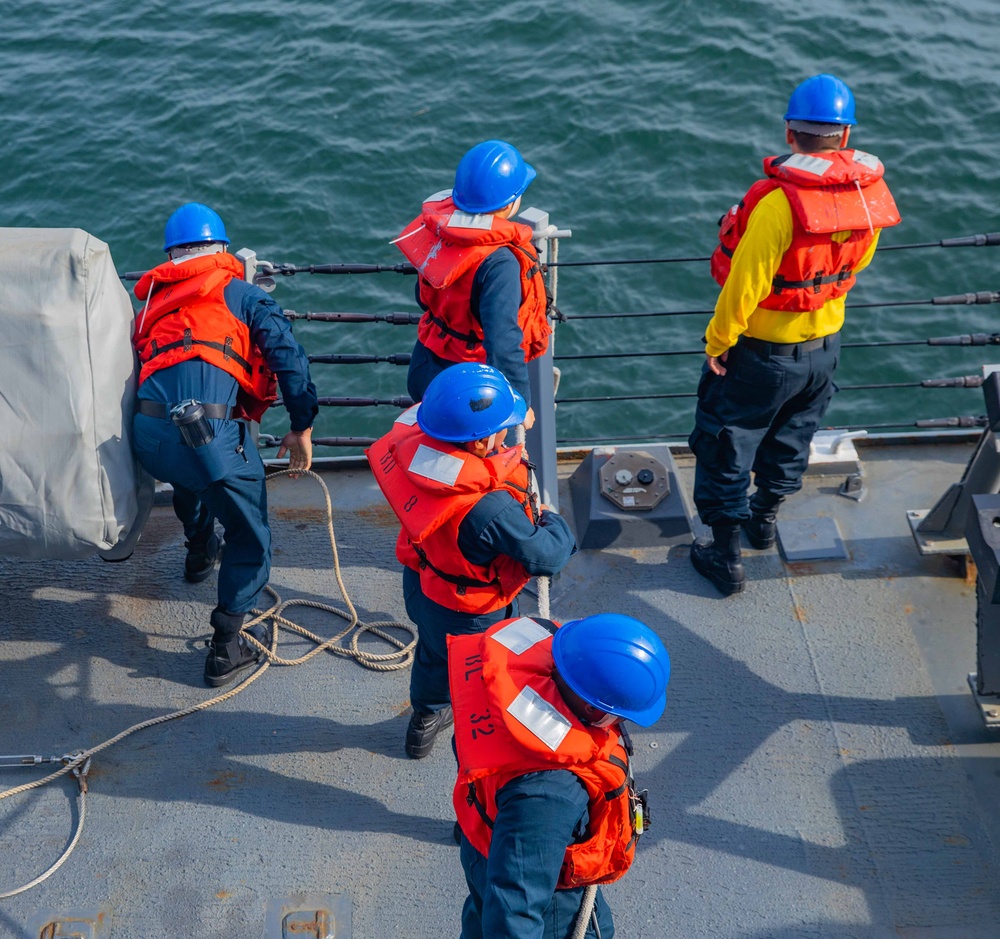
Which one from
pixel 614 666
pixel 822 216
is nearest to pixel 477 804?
pixel 614 666

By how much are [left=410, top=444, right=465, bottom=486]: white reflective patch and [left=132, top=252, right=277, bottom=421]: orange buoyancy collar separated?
A: 3.63 feet

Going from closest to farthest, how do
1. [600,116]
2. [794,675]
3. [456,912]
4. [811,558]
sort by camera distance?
[456,912]
[794,675]
[811,558]
[600,116]

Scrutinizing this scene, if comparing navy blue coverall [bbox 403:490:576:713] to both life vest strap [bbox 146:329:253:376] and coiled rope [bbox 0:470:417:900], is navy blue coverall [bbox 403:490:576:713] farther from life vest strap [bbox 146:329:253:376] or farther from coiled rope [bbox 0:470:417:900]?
life vest strap [bbox 146:329:253:376]

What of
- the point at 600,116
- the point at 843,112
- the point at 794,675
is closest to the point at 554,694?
the point at 794,675

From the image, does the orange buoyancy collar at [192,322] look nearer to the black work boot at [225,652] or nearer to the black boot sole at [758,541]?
the black work boot at [225,652]

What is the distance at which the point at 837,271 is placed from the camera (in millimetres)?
4344

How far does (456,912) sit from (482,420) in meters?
1.73

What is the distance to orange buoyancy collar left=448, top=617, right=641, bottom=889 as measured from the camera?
9.07ft

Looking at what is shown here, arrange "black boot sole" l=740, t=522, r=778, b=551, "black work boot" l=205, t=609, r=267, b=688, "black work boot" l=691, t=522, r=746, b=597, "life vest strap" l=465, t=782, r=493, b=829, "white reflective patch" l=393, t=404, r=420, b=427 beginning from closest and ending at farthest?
"life vest strap" l=465, t=782, r=493, b=829, "white reflective patch" l=393, t=404, r=420, b=427, "black work boot" l=205, t=609, r=267, b=688, "black work boot" l=691, t=522, r=746, b=597, "black boot sole" l=740, t=522, r=778, b=551

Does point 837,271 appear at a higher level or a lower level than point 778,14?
higher

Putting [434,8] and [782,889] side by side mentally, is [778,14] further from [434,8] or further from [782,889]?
[782,889]

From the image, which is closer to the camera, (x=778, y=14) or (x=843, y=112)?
(x=843, y=112)

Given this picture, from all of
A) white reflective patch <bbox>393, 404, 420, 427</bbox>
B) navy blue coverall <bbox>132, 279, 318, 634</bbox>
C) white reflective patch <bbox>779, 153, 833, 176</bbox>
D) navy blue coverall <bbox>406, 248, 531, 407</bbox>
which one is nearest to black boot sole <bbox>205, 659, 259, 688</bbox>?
navy blue coverall <bbox>132, 279, 318, 634</bbox>

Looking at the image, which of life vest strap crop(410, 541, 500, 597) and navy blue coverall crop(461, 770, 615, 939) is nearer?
navy blue coverall crop(461, 770, 615, 939)
